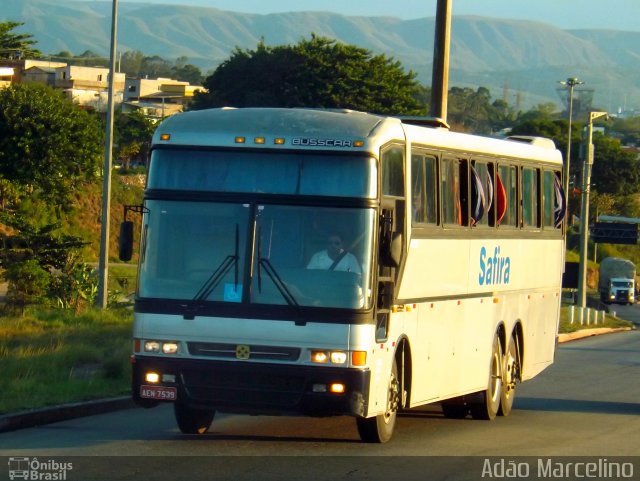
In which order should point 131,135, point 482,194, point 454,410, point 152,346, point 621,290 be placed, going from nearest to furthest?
point 152,346
point 482,194
point 454,410
point 131,135
point 621,290

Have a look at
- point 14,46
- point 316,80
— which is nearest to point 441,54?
point 316,80

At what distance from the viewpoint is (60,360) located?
55.5 feet

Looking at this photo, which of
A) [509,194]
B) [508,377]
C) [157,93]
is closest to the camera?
[509,194]

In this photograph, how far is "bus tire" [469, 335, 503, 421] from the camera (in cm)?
1498

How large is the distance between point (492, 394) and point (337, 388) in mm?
4724

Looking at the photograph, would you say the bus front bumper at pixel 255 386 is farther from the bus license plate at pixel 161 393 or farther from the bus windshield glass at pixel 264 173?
the bus windshield glass at pixel 264 173

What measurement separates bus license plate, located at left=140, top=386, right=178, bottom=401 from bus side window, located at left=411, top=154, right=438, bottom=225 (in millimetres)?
2892

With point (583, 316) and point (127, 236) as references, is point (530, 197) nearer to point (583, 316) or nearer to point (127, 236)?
point (127, 236)

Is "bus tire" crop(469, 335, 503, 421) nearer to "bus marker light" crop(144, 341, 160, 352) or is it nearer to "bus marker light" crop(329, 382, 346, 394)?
"bus marker light" crop(329, 382, 346, 394)

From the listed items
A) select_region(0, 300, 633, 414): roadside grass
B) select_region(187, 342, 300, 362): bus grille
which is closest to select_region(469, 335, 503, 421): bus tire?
select_region(0, 300, 633, 414): roadside grass

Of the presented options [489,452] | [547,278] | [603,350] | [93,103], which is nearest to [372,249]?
[489,452]

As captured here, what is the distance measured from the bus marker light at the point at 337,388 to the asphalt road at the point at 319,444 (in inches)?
24.9

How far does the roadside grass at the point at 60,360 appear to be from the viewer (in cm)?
1398

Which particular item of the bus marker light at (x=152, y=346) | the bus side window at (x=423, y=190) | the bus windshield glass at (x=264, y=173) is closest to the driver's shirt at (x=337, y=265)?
the bus windshield glass at (x=264, y=173)
